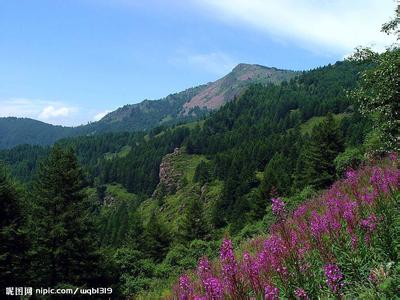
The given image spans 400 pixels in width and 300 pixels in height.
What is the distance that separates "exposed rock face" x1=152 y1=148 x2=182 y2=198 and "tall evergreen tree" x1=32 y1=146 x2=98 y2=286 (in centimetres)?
13442

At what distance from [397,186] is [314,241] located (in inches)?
153

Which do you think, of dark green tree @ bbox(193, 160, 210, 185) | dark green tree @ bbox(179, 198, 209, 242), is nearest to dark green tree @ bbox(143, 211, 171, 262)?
dark green tree @ bbox(179, 198, 209, 242)

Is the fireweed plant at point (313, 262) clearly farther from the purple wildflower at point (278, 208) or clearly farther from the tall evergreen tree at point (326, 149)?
the tall evergreen tree at point (326, 149)

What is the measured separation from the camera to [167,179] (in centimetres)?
17925

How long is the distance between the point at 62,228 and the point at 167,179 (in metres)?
153

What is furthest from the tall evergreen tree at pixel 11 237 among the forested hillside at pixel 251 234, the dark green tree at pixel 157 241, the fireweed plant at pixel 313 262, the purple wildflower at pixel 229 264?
the dark green tree at pixel 157 241

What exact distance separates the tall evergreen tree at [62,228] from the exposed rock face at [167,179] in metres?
134

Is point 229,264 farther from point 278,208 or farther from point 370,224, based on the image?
point 370,224

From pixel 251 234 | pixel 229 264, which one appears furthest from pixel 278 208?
pixel 251 234

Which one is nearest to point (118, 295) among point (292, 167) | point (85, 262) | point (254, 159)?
point (85, 262)

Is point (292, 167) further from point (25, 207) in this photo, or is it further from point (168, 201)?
point (25, 207)

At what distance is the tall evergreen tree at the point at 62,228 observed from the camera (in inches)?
1048

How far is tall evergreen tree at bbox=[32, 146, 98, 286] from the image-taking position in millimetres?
26625

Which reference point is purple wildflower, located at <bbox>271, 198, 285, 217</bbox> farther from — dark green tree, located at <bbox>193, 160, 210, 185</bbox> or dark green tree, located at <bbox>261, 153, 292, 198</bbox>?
dark green tree, located at <bbox>193, 160, 210, 185</bbox>
